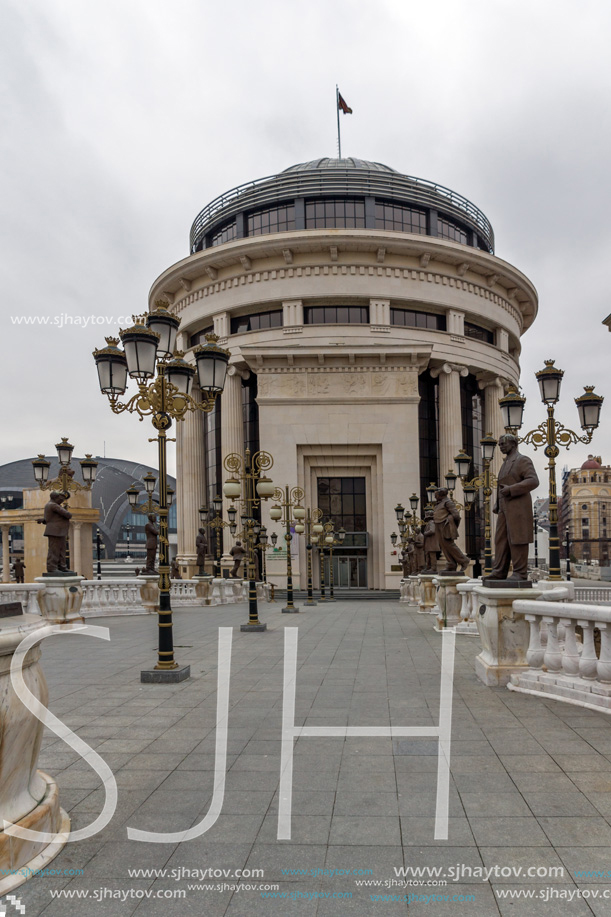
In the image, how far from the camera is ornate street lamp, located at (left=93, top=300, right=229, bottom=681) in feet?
30.9

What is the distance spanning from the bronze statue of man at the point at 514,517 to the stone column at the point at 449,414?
3831 cm

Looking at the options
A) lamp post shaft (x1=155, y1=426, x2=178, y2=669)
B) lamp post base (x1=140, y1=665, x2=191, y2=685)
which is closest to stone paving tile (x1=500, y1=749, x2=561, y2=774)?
lamp post base (x1=140, y1=665, x2=191, y2=685)

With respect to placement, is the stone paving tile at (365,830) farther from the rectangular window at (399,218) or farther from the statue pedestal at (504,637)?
the rectangular window at (399,218)

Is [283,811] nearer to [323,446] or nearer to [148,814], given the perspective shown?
[148,814]

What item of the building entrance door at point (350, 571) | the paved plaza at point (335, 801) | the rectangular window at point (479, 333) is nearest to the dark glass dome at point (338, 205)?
the rectangular window at point (479, 333)

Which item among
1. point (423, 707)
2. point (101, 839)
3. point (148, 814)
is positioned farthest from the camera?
point (423, 707)

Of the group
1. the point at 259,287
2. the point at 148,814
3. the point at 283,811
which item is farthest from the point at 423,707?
the point at 259,287

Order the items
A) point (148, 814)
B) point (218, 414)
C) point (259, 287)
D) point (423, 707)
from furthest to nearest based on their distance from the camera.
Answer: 1. point (218, 414)
2. point (259, 287)
3. point (423, 707)
4. point (148, 814)

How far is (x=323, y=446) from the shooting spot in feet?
149

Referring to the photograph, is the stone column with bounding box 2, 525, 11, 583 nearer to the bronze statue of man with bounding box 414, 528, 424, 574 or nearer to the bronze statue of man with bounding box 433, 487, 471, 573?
the bronze statue of man with bounding box 414, 528, 424, 574

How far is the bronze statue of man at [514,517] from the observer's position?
339 inches

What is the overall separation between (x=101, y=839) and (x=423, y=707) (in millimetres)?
4265

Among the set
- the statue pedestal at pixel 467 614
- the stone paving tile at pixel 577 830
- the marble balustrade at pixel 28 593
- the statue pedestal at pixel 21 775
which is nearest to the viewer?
the statue pedestal at pixel 21 775

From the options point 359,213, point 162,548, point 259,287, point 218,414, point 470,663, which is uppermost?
point 359,213
